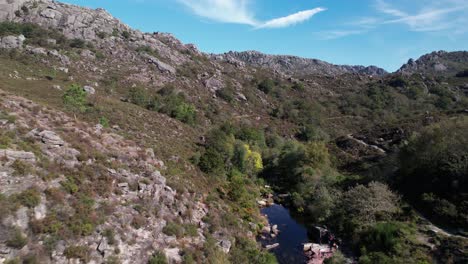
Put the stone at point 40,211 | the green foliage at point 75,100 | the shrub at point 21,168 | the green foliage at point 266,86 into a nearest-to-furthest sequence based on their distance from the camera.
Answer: the stone at point 40,211 → the shrub at point 21,168 → the green foliage at point 75,100 → the green foliage at point 266,86

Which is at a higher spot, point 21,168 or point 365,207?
point 21,168

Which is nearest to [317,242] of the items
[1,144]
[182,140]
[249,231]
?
[249,231]

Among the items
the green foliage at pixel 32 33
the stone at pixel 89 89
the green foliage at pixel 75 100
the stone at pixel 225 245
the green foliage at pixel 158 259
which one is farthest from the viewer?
the green foliage at pixel 32 33

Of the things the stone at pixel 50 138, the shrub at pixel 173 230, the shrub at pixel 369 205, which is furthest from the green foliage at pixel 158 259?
the shrub at pixel 369 205

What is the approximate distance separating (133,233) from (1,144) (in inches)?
534

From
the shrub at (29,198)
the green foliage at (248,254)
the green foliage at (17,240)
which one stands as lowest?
the green foliage at (248,254)

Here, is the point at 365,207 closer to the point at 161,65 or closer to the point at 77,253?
the point at 77,253

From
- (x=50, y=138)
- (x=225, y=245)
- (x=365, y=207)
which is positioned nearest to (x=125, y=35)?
(x=50, y=138)

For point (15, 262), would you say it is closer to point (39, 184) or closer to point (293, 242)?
point (39, 184)

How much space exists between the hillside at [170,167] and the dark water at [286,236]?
247cm

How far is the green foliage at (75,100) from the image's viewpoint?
5353 cm

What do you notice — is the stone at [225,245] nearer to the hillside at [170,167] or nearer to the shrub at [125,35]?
the hillside at [170,167]

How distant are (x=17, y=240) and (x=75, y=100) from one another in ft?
129

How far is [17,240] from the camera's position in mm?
22125
